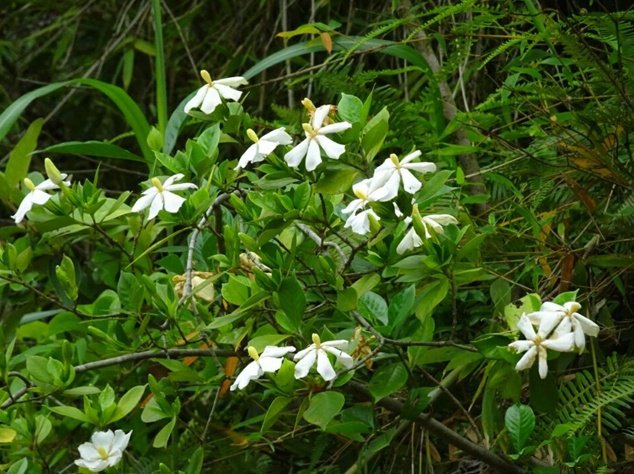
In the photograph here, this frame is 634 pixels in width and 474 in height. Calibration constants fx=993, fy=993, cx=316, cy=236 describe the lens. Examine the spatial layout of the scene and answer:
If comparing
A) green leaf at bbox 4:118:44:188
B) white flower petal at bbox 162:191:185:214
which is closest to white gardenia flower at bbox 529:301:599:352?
white flower petal at bbox 162:191:185:214

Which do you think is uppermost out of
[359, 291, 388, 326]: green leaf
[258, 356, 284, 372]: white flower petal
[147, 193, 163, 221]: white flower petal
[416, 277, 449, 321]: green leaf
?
[147, 193, 163, 221]: white flower petal

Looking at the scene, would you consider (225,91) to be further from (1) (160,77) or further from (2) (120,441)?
(1) (160,77)

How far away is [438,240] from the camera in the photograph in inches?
39.5

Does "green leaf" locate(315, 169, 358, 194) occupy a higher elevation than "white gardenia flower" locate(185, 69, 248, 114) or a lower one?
lower

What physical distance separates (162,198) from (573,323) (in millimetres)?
455

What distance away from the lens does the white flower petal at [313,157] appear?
0.98 metres

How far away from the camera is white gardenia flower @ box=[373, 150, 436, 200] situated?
96 cm

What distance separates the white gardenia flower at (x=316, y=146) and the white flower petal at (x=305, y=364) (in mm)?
182

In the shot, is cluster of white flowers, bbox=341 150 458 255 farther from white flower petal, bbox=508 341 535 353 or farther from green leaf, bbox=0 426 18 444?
green leaf, bbox=0 426 18 444

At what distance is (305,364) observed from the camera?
3.08 ft

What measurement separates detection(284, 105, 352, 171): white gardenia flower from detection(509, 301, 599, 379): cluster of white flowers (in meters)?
0.25

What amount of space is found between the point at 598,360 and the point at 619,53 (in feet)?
1.21

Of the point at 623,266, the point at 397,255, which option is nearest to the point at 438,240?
the point at 397,255

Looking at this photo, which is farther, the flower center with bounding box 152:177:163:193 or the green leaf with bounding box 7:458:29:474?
the green leaf with bounding box 7:458:29:474
